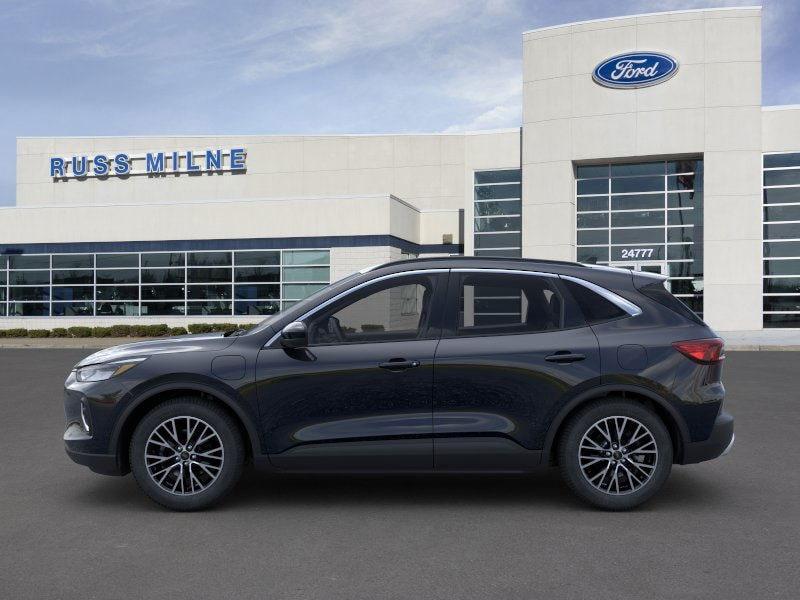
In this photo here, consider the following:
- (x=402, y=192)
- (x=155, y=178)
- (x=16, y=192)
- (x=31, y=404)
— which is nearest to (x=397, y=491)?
(x=31, y=404)

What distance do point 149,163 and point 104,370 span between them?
3786 centimetres

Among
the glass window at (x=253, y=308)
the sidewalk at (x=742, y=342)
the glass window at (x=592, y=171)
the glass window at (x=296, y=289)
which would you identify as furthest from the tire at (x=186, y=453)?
the glass window at (x=592, y=171)

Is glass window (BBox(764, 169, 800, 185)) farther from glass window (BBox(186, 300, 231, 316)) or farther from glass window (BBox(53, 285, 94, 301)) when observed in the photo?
glass window (BBox(53, 285, 94, 301))

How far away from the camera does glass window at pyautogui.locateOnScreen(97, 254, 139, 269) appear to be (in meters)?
34.8

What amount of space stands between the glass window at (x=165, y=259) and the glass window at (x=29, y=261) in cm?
474

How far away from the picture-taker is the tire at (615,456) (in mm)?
5613

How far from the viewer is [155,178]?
41531 mm

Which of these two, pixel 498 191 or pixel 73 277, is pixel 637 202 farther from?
pixel 73 277

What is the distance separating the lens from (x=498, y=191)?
35.5m

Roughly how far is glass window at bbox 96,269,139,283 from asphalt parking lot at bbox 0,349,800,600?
93.9ft

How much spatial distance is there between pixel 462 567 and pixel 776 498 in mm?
2836

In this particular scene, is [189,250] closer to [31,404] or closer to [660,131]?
[660,131]

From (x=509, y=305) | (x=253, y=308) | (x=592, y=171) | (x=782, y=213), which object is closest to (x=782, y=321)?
(x=782, y=213)

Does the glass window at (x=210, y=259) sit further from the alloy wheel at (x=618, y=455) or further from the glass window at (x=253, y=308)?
the alloy wheel at (x=618, y=455)
